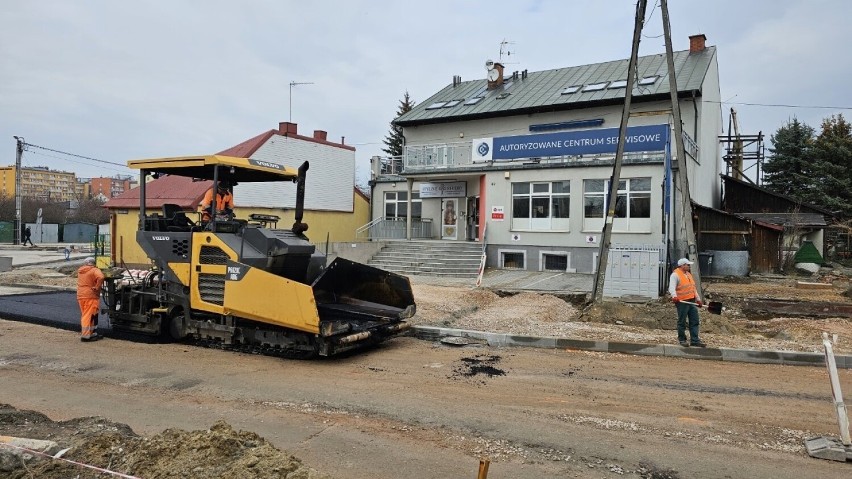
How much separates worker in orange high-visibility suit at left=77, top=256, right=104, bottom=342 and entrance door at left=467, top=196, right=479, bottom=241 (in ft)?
58.7

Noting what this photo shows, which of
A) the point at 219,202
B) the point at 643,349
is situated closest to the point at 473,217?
the point at 643,349

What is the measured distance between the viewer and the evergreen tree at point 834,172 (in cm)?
3406

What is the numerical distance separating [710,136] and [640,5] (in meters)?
16.6

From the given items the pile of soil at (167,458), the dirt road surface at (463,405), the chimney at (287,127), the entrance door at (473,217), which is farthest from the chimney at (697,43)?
the pile of soil at (167,458)

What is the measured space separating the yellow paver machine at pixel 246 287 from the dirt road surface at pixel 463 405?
390 millimetres

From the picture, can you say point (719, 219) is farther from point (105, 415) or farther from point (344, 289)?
point (105, 415)

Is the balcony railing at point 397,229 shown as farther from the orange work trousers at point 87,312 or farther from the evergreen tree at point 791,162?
the evergreen tree at point 791,162

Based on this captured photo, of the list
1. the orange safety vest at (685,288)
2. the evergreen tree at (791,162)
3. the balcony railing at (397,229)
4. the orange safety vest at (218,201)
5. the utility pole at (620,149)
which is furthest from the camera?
the evergreen tree at (791,162)

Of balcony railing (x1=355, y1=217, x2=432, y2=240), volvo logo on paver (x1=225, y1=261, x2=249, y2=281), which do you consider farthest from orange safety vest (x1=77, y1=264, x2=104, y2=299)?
balcony railing (x1=355, y1=217, x2=432, y2=240)

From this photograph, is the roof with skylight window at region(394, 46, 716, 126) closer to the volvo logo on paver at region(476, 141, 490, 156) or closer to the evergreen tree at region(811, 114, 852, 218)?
the volvo logo on paver at region(476, 141, 490, 156)

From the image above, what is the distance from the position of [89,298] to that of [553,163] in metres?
16.5

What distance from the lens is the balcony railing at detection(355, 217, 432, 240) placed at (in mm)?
25766

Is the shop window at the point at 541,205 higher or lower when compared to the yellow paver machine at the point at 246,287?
higher

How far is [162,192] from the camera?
2422 cm
